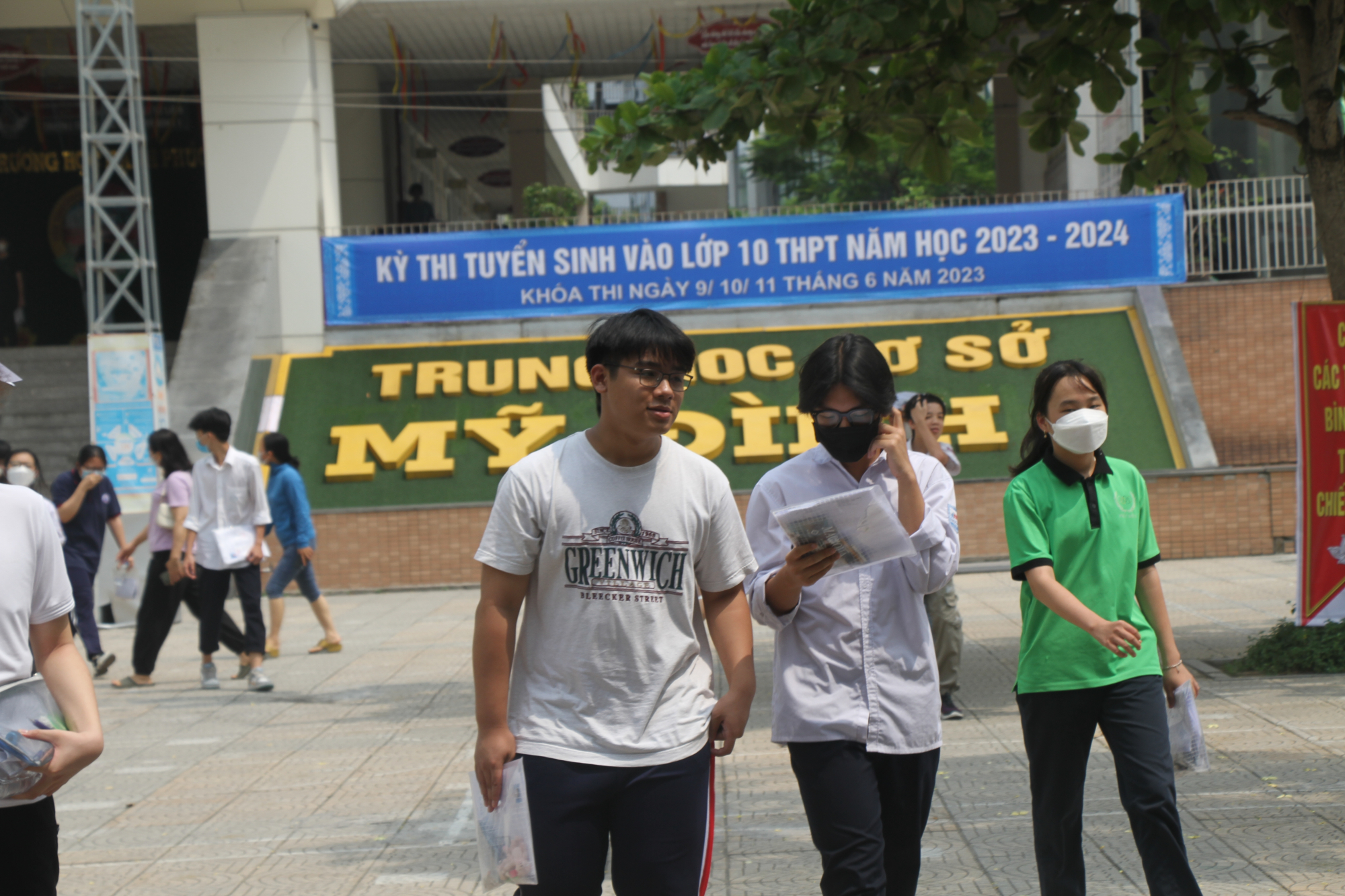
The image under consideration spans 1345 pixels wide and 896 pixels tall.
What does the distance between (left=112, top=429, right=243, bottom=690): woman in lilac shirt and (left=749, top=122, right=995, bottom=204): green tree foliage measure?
31.4 metres

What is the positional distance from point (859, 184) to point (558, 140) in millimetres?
12391

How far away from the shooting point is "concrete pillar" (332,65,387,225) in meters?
24.3

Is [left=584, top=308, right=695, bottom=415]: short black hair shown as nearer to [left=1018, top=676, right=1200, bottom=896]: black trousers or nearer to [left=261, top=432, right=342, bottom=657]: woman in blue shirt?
[left=1018, top=676, right=1200, bottom=896]: black trousers

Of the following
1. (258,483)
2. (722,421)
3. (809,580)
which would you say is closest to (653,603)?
(809,580)

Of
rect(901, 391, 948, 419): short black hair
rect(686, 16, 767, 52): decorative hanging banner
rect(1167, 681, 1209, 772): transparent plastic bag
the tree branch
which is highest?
rect(686, 16, 767, 52): decorative hanging banner

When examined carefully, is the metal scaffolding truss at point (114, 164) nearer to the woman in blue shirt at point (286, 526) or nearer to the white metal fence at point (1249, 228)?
the white metal fence at point (1249, 228)

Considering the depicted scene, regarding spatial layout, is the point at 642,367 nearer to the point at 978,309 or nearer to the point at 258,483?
the point at 258,483

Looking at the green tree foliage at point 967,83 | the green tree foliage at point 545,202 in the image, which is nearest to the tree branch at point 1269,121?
the green tree foliage at point 967,83

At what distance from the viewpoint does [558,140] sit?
33844 millimetres

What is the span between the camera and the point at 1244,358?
17.5 m

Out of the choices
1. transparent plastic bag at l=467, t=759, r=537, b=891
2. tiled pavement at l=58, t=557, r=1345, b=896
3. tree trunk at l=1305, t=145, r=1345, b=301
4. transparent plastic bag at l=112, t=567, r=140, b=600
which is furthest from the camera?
transparent plastic bag at l=112, t=567, r=140, b=600

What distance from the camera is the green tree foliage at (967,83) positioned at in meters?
7.39

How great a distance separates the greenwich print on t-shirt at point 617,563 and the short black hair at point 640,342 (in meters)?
0.30

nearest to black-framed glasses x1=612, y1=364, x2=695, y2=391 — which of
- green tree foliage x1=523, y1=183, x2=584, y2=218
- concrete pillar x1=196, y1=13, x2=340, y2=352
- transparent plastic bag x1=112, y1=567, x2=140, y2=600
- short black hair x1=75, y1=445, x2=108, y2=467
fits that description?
short black hair x1=75, y1=445, x2=108, y2=467
